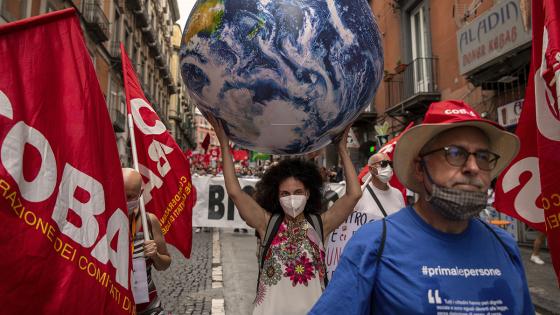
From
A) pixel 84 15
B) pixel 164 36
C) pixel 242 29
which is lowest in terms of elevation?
pixel 242 29

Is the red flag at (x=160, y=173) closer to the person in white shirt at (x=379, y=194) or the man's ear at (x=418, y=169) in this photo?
the person in white shirt at (x=379, y=194)

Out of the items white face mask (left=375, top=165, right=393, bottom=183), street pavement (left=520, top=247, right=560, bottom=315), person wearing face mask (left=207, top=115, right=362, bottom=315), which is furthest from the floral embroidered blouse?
street pavement (left=520, top=247, right=560, bottom=315)

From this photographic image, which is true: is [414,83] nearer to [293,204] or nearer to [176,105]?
[293,204]

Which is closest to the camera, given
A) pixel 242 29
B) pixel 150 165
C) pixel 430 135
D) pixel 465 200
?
pixel 465 200

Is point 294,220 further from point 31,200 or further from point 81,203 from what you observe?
point 31,200

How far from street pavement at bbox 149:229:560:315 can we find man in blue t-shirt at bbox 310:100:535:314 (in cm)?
387

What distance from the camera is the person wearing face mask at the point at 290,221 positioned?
230 centimetres

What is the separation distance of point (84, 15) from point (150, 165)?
58.3ft

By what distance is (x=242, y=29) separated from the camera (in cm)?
194

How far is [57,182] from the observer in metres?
1.90

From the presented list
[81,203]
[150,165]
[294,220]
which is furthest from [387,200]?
[81,203]

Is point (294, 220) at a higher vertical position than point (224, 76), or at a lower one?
lower

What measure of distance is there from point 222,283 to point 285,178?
4224mm

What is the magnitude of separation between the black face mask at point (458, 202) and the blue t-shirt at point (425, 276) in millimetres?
89
